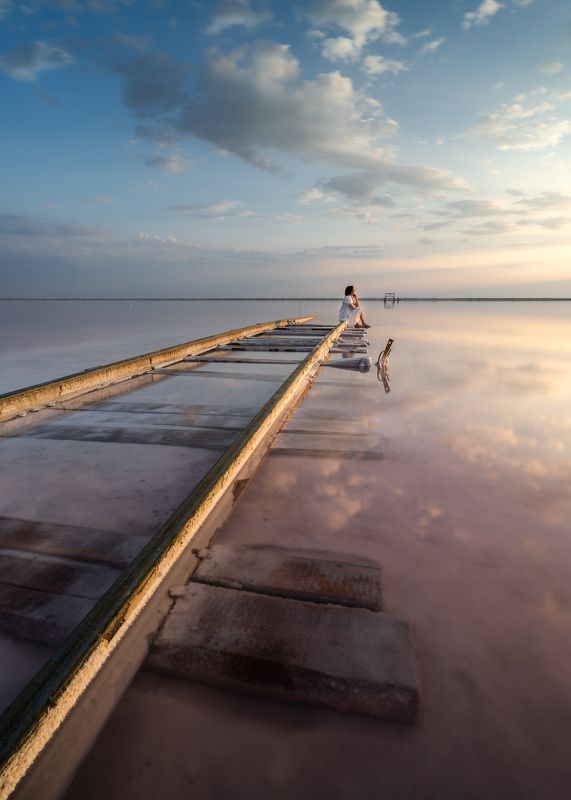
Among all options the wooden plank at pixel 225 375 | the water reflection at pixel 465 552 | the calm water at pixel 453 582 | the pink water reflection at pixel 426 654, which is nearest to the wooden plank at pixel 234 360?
the wooden plank at pixel 225 375

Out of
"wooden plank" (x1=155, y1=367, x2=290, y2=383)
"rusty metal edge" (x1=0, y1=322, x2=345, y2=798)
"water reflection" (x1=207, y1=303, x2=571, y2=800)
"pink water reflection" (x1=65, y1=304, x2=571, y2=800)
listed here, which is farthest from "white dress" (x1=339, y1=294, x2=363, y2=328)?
"rusty metal edge" (x1=0, y1=322, x2=345, y2=798)

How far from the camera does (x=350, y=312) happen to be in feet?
50.9

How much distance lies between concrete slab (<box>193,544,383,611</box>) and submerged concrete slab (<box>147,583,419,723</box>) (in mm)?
98

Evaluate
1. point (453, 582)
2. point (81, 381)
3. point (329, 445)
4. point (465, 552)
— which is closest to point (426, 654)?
point (453, 582)

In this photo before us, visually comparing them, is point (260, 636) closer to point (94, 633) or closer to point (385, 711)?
point (385, 711)

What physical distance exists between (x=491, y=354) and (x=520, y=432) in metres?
7.48

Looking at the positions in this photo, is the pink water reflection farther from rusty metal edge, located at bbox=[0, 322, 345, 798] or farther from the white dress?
the white dress

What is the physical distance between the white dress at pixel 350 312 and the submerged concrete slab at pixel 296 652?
551 inches

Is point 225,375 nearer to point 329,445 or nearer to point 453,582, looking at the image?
point 329,445

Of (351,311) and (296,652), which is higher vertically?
(351,311)

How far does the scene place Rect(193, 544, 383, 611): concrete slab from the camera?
182cm

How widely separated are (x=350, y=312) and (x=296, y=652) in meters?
14.8

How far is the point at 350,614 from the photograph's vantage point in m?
1.68

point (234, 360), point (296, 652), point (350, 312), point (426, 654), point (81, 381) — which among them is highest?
point (350, 312)
